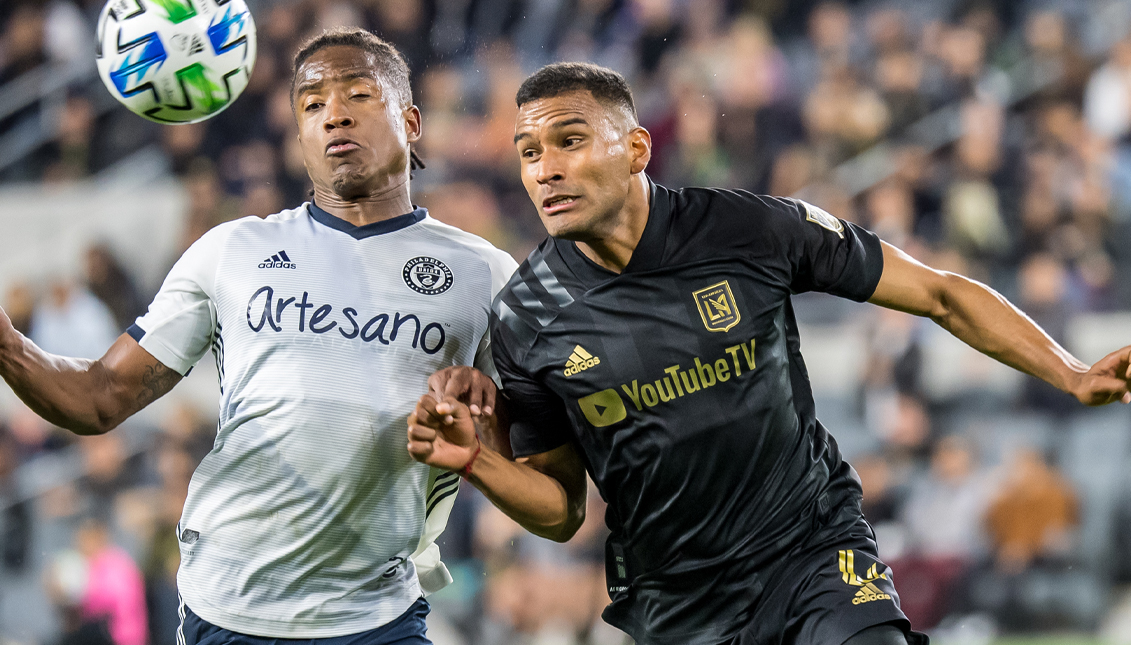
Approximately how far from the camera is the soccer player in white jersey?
3.60 m

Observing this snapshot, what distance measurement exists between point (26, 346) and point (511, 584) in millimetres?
5470

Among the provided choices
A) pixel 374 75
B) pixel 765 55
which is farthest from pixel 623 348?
pixel 765 55

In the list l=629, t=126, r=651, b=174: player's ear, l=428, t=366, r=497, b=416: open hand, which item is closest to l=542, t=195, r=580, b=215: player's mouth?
l=629, t=126, r=651, b=174: player's ear

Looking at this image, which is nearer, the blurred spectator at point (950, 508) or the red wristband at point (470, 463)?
the red wristband at point (470, 463)

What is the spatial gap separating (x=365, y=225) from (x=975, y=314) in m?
1.92

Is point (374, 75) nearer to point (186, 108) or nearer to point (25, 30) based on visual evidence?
point (186, 108)

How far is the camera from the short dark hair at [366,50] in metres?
3.90

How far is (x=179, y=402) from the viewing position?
9.66m

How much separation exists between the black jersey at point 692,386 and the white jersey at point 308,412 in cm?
31

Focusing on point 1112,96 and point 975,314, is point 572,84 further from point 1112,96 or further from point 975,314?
point 1112,96

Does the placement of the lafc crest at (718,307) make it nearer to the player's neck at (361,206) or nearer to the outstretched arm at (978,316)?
the outstretched arm at (978,316)

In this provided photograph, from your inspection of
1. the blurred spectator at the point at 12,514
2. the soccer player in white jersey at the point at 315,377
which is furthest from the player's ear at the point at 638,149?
the blurred spectator at the point at 12,514

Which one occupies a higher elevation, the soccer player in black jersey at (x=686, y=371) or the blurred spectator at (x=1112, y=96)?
the blurred spectator at (x=1112, y=96)

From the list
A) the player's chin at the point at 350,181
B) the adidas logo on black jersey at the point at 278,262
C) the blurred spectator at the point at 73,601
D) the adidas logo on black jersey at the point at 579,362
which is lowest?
the blurred spectator at the point at 73,601
